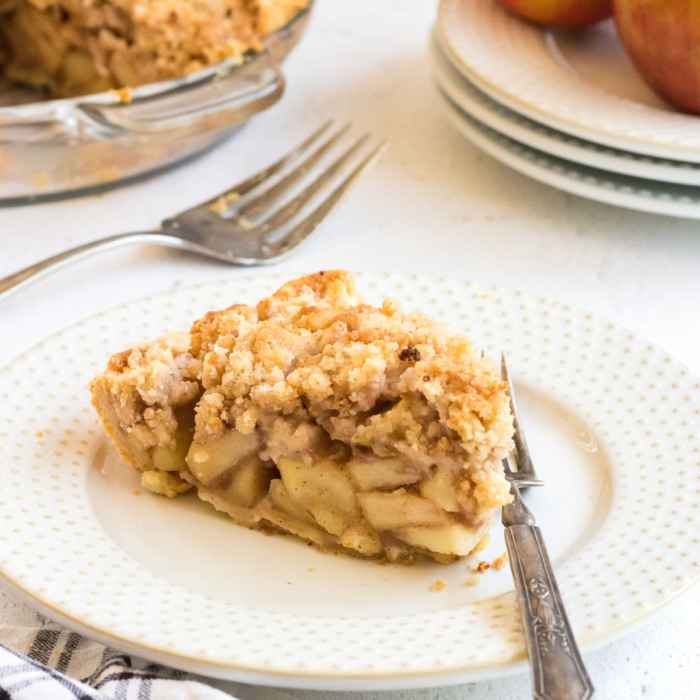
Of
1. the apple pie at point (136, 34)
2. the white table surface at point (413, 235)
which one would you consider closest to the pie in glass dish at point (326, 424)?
the white table surface at point (413, 235)

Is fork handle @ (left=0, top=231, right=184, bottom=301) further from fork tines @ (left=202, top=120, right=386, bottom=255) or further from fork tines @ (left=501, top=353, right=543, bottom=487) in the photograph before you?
fork tines @ (left=501, top=353, right=543, bottom=487)

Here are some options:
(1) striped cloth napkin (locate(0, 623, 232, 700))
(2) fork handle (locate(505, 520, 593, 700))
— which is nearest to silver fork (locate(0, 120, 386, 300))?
(1) striped cloth napkin (locate(0, 623, 232, 700))

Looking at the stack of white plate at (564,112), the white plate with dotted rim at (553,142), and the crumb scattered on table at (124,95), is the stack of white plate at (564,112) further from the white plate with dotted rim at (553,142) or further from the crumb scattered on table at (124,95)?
the crumb scattered on table at (124,95)

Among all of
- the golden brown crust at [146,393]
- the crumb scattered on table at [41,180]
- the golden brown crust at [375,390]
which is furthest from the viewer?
the crumb scattered on table at [41,180]

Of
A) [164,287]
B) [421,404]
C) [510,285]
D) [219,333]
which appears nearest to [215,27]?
[164,287]

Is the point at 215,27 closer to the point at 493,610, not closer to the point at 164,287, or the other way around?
the point at 164,287

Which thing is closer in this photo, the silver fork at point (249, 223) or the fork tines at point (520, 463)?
the fork tines at point (520, 463)
